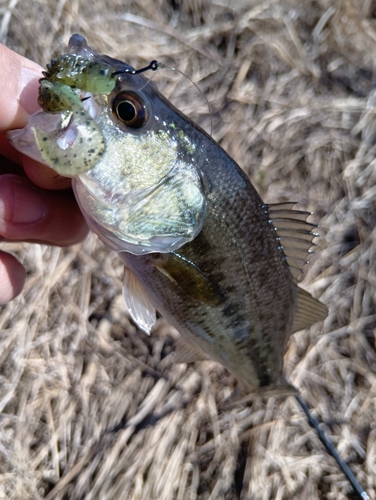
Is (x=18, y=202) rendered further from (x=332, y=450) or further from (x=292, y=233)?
(x=332, y=450)

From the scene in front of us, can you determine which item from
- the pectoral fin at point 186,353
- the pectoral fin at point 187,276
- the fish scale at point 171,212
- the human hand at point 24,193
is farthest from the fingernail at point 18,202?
the pectoral fin at point 186,353

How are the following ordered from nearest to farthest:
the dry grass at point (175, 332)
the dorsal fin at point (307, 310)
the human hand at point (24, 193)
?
1. the human hand at point (24, 193)
2. the dorsal fin at point (307, 310)
3. the dry grass at point (175, 332)

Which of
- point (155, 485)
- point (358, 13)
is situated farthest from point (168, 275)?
point (358, 13)

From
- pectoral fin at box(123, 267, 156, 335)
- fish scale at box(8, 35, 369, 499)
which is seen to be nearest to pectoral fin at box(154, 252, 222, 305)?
fish scale at box(8, 35, 369, 499)

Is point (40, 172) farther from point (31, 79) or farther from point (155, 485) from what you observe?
point (155, 485)

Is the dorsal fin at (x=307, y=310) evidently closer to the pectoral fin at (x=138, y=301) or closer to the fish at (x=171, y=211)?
the fish at (x=171, y=211)

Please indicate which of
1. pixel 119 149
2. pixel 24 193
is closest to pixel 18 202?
pixel 24 193
